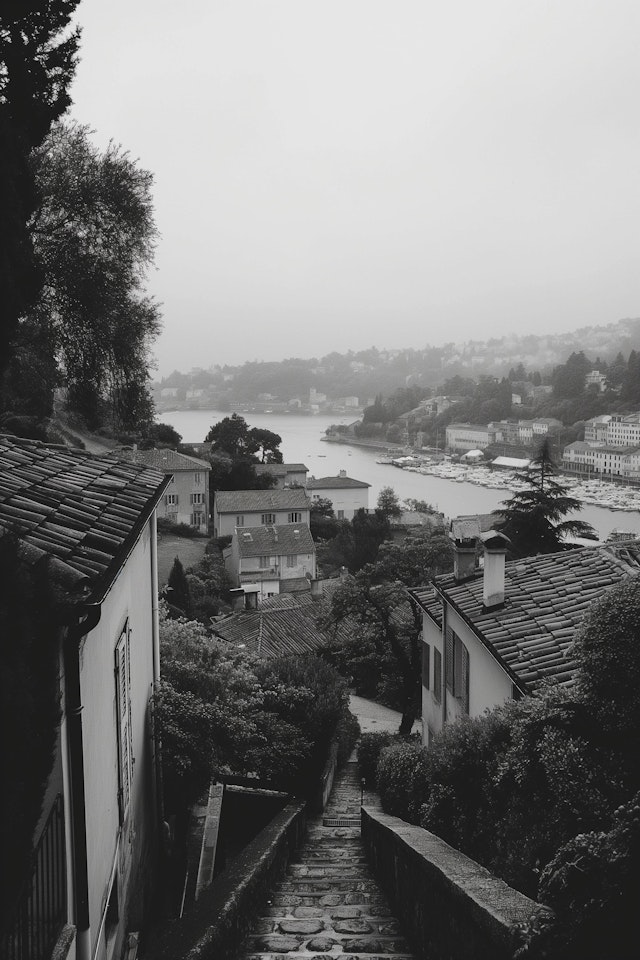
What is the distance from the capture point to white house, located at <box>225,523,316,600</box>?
43219mm

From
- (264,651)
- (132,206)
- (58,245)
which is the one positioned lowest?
(264,651)

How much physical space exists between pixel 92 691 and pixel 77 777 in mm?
556

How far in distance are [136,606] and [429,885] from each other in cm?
366

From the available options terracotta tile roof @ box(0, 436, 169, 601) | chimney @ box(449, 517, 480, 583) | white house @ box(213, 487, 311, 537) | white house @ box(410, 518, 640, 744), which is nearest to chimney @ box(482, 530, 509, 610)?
white house @ box(410, 518, 640, 744)

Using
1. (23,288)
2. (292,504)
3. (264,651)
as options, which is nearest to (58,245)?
(23,288)

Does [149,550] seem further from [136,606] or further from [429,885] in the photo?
[429,885]

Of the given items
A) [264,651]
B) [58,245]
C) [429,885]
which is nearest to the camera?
[429,885]

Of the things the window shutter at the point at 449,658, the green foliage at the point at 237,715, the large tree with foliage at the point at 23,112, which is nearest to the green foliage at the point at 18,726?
the large tree with foliage at the point at 23,112

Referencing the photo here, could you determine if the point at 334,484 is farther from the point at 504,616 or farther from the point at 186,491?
the point at 504,616

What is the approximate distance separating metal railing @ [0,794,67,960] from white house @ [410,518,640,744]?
441 centimetres

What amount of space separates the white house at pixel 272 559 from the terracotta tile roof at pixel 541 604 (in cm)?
3178

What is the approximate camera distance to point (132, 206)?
11.6 meters

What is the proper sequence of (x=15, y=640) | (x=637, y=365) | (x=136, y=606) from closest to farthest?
(x=15, y=640) → (x=136, y=606) → (x=637, y=365)

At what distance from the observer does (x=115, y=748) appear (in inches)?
214
